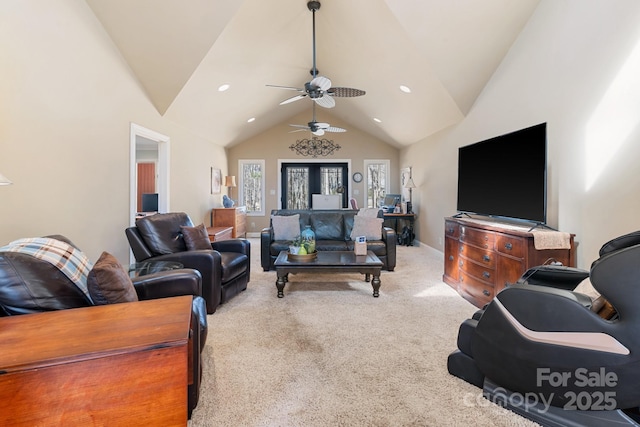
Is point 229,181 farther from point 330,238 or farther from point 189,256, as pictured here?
point 189,256

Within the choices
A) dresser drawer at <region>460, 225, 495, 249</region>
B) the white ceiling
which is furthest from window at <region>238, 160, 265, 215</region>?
dresser drawer at <region>460, 225, 495, 249</region>

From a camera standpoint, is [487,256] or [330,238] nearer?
[487,256]

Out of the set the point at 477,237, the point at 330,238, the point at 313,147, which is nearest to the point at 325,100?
the point at 330,238

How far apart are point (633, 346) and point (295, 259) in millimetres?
2702

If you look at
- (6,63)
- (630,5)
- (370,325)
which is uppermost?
(630,5)

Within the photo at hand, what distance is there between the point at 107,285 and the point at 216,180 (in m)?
5.60

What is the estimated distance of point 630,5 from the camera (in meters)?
2.10

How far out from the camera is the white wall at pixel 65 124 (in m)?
2.20

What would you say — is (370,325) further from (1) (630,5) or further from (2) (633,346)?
(1) (630,5)

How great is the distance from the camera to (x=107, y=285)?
1450mm

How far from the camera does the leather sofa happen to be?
4465mm

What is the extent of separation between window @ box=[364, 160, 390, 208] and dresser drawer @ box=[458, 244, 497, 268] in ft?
15.4

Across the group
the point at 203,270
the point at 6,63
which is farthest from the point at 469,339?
the point at 6,63

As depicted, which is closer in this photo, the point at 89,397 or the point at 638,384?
the point at 89,397
